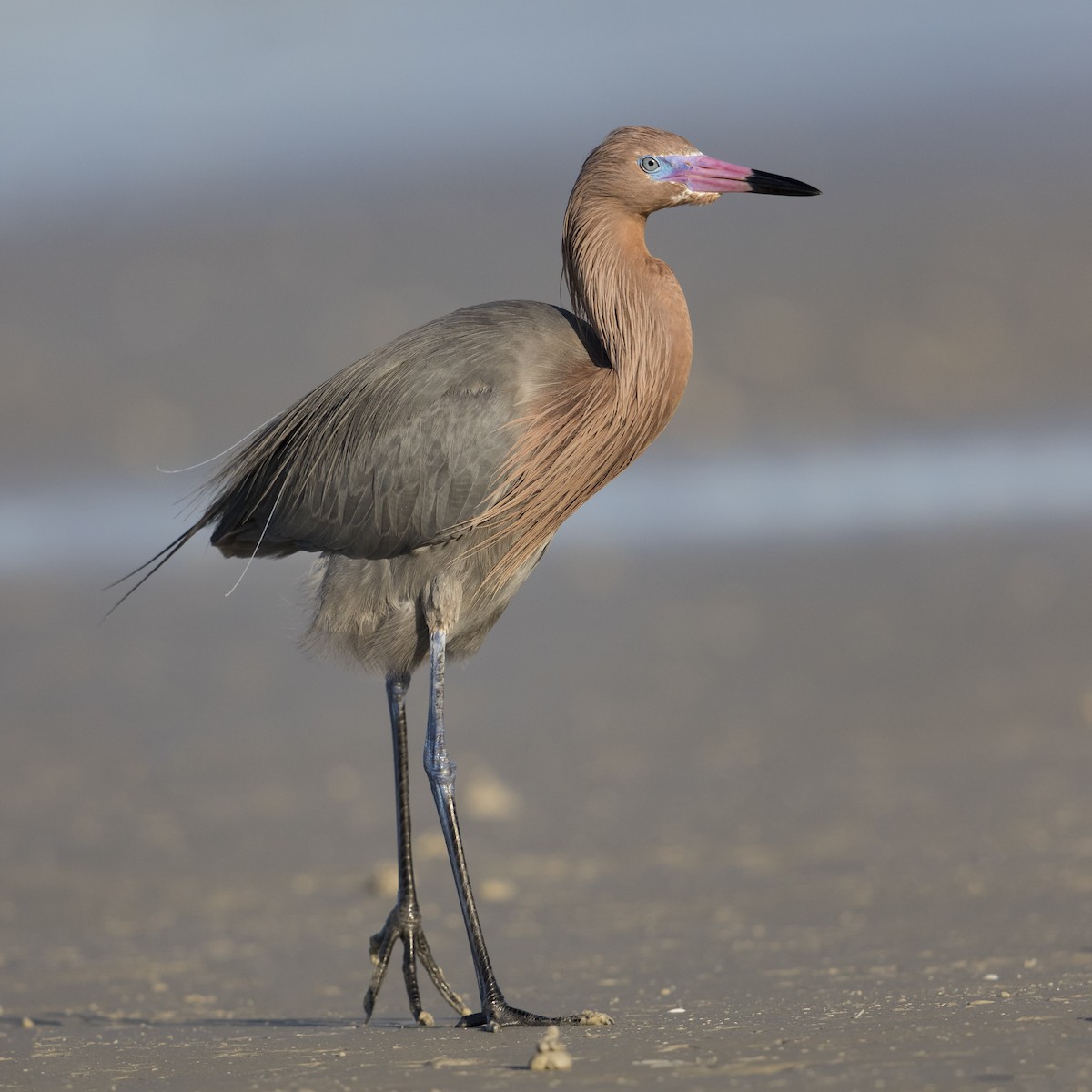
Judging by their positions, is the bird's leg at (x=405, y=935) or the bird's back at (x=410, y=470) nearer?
the bird's leg at (x=405, y=935)

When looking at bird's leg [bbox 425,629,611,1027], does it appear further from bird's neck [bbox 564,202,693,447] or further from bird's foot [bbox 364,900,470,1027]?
bird's neck [bbox 564,202,693,447]

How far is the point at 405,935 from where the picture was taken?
19.2ft

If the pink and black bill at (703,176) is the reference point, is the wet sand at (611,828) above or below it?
below

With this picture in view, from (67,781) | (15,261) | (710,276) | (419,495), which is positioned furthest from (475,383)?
(15,261)

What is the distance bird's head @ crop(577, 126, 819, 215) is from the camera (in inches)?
237

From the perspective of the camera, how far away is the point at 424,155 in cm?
2603

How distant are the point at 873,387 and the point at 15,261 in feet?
36.7

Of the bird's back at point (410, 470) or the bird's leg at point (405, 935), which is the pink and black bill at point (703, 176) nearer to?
the bird's back at point (410, 470)

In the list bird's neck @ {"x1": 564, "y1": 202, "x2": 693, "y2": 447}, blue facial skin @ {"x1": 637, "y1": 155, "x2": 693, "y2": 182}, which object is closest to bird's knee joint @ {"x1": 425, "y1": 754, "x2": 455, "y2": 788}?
bird's neck @ {"x1": 564, "y1": 202, "x2": 693, "y2": 447}

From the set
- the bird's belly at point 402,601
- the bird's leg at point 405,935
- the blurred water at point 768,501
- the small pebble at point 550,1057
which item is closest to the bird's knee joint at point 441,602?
the bird's belly at point 402,601

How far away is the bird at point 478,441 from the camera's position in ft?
19.0

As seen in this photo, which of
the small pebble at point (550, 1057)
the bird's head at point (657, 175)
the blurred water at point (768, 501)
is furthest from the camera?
the blurred water at point (768, 501)

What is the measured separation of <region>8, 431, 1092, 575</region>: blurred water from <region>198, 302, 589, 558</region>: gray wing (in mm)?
6719

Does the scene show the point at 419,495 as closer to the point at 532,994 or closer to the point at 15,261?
the point at 532,994
